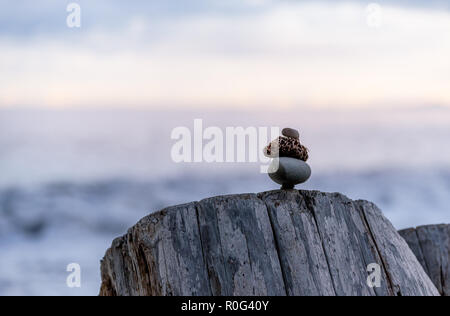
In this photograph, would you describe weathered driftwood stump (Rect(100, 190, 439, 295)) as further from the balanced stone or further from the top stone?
the top stone

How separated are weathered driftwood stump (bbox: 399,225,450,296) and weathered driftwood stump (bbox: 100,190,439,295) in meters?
1.99

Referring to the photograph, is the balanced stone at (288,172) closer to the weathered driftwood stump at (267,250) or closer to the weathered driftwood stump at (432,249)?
the weathered driftwood stump at (267,250)

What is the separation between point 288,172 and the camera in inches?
166

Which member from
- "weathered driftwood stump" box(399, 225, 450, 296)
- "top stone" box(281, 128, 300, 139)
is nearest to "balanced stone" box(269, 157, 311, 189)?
"top stone" box(281, 128, 300, 139)

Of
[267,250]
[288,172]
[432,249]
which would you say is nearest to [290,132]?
[288,172]

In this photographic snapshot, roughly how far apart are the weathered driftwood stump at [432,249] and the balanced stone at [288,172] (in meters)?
2.16

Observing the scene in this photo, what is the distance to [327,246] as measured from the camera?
3758 millimetres

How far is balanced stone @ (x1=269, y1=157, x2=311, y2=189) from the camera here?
13.8ft

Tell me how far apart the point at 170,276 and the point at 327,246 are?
38.0 inches

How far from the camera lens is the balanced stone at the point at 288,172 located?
4.21m


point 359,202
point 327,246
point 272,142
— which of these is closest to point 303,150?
point 272,142
